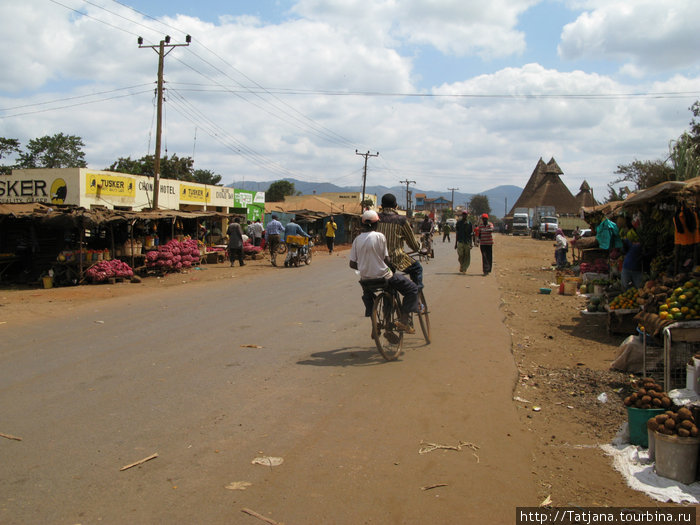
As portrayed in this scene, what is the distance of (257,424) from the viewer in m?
4.68

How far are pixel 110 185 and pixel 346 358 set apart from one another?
23653 mm

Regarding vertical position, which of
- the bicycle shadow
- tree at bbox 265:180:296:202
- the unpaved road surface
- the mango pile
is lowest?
the unpaved road surface

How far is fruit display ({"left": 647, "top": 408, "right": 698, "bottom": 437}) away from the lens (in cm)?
381

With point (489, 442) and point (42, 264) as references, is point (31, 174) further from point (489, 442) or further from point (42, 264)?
point (489, 442)

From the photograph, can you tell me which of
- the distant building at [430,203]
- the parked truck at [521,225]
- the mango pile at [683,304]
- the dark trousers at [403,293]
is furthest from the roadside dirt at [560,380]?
the distant building at [430,203]

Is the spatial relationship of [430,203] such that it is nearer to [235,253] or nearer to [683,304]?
[235,253]

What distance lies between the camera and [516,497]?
3.54 m

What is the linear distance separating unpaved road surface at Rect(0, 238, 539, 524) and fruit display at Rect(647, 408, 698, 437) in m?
0.93

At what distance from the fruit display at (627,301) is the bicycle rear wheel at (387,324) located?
154 inches

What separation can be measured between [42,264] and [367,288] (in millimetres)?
14910

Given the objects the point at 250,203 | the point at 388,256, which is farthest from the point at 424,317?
the point at 250,203

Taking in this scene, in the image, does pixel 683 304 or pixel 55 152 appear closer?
pixel 683 304

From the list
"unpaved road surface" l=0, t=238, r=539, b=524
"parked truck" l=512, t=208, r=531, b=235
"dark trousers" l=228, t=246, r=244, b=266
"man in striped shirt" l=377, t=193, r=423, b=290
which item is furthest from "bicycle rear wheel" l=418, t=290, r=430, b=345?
"parked truck" l=512, t=208, r=531, b=235

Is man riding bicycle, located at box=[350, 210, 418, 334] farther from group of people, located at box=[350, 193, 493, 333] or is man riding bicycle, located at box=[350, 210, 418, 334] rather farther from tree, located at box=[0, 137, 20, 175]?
tree, located at box=[0, 137, 20, 175]
